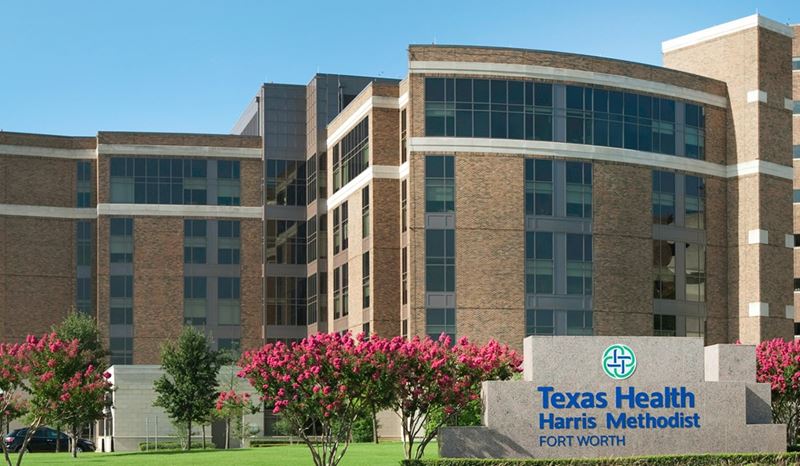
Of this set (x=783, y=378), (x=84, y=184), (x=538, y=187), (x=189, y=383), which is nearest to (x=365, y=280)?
(x=538, y=187)

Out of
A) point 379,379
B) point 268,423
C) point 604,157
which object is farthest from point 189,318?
point 379,379

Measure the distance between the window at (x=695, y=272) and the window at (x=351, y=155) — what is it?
62.3ft

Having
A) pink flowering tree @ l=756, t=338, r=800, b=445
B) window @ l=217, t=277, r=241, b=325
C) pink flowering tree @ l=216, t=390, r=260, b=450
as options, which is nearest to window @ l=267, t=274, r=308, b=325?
window @ l=217, t=277, r=241, b=325

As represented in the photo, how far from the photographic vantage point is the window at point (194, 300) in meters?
83.4

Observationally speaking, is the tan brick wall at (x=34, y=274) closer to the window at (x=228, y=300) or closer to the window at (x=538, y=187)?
the window at (x=228, y=300)

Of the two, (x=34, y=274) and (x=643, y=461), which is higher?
(x=34, y=274)

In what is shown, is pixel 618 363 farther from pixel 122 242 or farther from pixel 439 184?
pixel 122 242

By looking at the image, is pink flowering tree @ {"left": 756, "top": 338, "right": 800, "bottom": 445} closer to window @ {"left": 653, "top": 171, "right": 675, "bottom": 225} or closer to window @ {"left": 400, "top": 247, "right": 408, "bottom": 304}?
window @ {"left": 653, "top": 171, "right": 675, "bottom": 225}

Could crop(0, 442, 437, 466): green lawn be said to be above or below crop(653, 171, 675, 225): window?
below

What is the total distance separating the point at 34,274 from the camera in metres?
84.3

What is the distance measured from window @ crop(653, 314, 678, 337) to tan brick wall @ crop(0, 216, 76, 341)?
3905 cm

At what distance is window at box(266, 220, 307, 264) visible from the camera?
85000 millimetres

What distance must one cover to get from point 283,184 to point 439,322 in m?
24.2

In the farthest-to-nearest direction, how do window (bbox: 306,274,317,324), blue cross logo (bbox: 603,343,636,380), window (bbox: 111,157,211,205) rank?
window (bbox: 111,157,211,205)
window (bbox: 306,274,317,324)
blue cross logo (bbox: 603,343,636,380)
